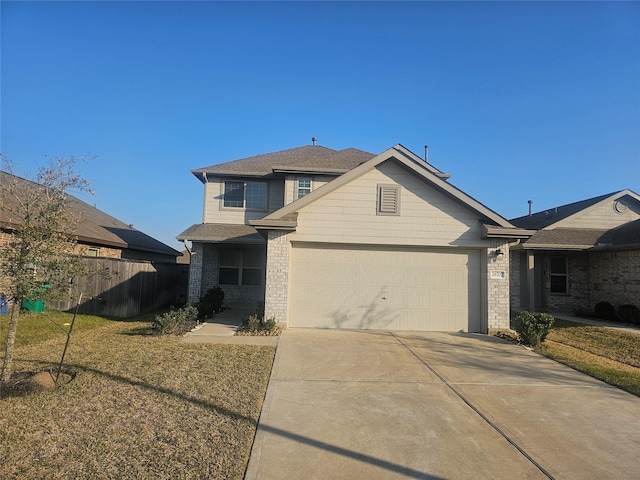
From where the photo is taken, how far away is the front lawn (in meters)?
6.92

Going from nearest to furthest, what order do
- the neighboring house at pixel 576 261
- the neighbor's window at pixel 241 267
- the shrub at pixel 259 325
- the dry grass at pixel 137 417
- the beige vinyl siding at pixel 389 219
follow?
the dry grass at pixel 137 417, the shrub at pixel 259 325, the beige vinyl siding at pixel 389 219, the neighboring house at pixel 576 261, the neighbor's window at pixel 241 267

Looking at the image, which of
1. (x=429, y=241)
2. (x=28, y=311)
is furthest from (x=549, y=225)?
(x=28, y=311)

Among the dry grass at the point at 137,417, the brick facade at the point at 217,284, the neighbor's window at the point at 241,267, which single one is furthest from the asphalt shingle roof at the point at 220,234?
the dry grass at the point at 137,417

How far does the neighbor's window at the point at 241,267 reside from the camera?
16.2 meters

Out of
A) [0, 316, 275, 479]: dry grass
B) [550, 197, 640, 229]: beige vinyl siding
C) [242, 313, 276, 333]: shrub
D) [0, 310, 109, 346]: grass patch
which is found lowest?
[0, 316, 275, 479]: dry grass

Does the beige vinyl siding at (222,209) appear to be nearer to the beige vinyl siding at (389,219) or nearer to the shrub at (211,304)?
the shrub at (211,304)

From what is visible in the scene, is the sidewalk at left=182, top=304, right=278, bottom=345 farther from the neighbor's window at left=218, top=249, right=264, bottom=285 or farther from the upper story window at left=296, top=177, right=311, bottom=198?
the upper story window at left=296, top=177, right=311, bottom=198

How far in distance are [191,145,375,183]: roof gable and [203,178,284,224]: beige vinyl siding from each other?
0.48 meters

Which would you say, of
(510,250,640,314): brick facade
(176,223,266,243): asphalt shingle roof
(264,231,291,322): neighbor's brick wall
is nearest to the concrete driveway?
(264,231,291,322): neighbor's brick wall

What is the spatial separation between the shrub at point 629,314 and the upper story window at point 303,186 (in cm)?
1225

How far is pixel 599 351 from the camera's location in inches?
364

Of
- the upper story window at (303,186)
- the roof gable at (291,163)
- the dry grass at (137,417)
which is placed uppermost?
the roof gable at (291,163)

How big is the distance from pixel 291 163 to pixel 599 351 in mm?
12482

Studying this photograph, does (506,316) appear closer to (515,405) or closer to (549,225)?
(515,405)
